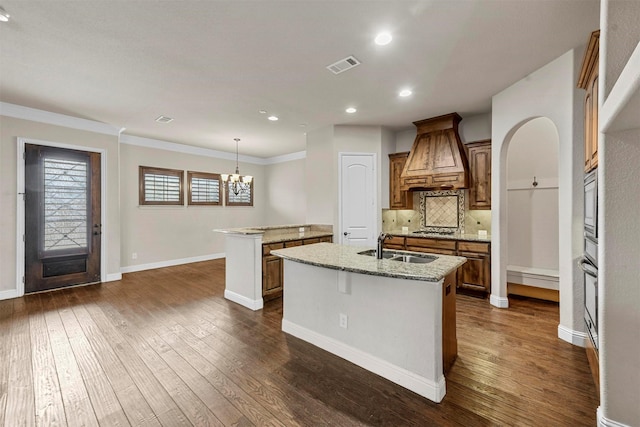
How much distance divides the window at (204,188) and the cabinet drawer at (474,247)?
6067 mm

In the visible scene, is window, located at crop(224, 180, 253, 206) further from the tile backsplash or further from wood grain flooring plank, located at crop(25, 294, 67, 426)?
wood grain flooring plank, located at crop(25, 294, 67, 426)

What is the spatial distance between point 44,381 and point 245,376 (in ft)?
5.23

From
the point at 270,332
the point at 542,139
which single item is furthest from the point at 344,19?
the point at 542,139

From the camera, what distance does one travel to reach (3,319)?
11.1 ft

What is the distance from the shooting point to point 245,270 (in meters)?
3.88

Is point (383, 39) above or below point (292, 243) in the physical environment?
above

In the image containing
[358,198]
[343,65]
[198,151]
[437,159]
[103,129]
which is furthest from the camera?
[198,151]

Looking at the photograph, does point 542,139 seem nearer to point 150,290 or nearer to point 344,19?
point 344,19

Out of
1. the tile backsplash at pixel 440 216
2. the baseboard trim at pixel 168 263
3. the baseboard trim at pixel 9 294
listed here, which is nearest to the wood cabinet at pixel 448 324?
the tile backsplash at pixel 440 216

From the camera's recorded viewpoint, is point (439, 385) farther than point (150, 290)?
No

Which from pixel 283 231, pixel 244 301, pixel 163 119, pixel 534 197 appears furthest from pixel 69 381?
pixel 534 197

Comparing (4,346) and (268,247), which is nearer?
(4,346)

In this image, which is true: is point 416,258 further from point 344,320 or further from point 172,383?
point 172,383

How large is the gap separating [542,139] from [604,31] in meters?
3.19
